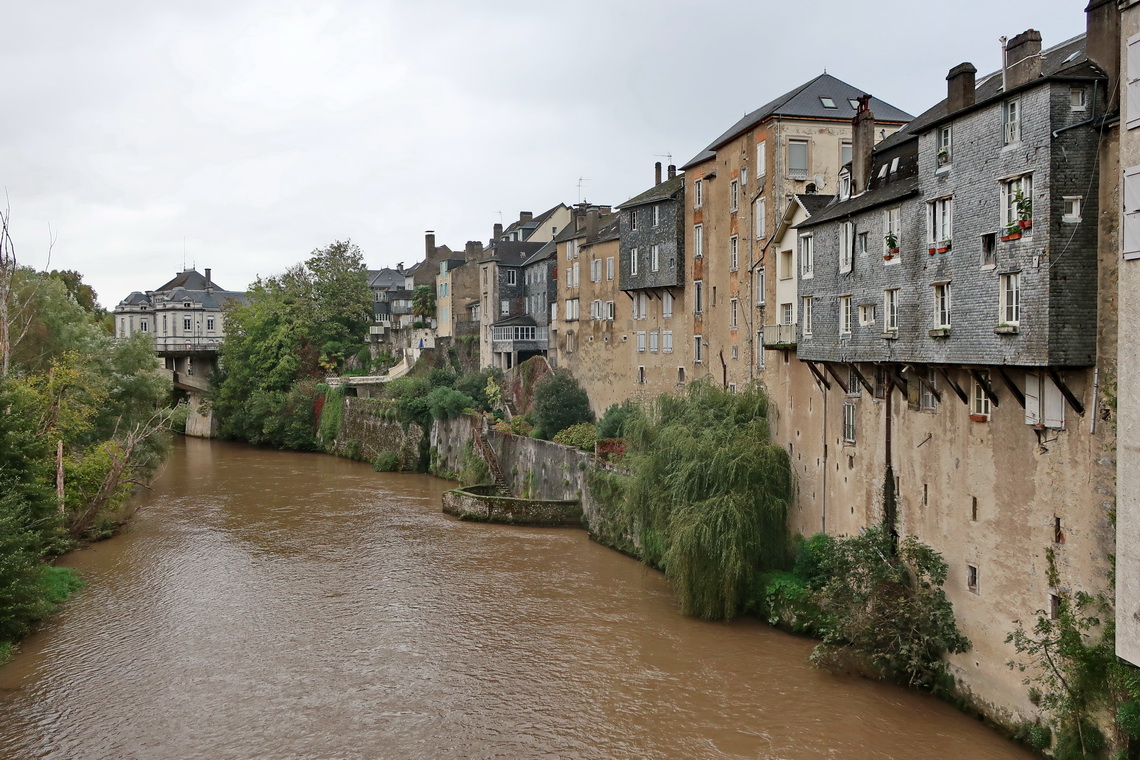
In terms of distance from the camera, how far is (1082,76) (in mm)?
15656

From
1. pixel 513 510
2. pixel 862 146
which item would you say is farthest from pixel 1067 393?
pixel 513 510

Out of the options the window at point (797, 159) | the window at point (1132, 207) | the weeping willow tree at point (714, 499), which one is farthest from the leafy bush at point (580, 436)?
the window at point (1132, 207)

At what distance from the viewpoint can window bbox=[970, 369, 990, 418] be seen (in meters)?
18.2

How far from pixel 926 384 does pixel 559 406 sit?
90.4 feet

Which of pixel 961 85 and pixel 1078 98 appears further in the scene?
pixel 961 85

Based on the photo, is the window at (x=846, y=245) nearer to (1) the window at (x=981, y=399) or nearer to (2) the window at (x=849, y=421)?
(2) the window at (x=849, y=421)

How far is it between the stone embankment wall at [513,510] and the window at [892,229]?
2014 cm

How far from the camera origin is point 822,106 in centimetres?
3038

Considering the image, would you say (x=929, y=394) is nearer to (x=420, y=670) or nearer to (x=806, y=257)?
(x=806, y=257)

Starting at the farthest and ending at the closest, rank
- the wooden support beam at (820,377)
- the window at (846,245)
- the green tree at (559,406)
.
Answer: the green tree at (559,406) → the wooden support beam at (820,377) → the window at (846,245)

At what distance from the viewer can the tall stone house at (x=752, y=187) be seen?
29.7 metres

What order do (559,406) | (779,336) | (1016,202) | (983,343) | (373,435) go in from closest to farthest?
(1016,202) < (983,343) < (779,336) < (559,406) < (373,435)

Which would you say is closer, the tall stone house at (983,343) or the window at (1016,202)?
A: the tall stone house at (983,343)

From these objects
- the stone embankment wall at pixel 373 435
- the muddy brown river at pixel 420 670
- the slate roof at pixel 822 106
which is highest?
the slate roof at pixel 822 106
